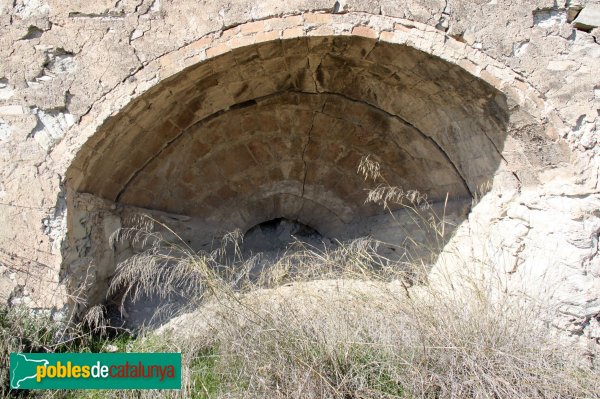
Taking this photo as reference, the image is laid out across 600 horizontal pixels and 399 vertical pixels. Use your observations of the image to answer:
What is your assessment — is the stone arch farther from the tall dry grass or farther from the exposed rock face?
the tall dry grass

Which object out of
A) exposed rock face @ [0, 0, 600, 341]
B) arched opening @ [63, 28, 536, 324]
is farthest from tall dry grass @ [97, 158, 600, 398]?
arched opening @ [63, 28, 536, 324]

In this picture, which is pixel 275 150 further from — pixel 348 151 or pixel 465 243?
pixel 465 243

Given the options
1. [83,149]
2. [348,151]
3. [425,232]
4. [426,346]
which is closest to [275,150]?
[348,151]

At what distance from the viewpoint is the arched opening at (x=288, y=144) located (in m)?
3.26

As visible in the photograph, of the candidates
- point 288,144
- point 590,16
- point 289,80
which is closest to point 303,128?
point 288,144

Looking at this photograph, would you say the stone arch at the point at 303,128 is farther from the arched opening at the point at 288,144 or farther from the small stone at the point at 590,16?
the small stone at the point at 590,16

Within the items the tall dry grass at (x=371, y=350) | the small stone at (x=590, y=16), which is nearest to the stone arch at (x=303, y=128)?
the small stone at (x=590, y=16)

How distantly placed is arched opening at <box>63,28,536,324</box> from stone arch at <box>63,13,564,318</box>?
1 cm

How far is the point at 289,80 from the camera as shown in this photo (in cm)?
372

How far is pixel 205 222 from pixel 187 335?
68.6 inches

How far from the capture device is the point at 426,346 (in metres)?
2.42

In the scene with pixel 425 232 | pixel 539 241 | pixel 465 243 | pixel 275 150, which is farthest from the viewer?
pixel 275 150

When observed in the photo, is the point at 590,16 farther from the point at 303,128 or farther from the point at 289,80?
the point at 303,128

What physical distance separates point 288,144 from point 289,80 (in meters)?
0.77
